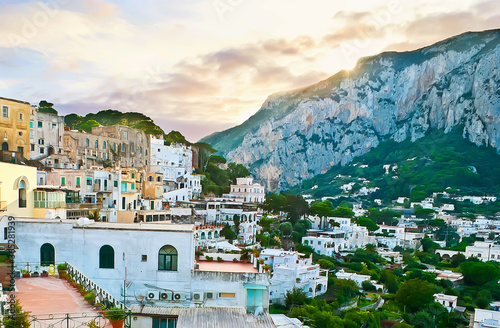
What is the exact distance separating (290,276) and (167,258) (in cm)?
2559

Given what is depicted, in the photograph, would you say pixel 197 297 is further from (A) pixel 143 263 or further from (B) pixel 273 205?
(B) pixel 273 205

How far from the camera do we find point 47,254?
54.2ft

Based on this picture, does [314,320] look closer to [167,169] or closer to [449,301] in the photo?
[449,301]

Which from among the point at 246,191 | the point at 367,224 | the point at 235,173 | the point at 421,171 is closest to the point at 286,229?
the point at 246,191

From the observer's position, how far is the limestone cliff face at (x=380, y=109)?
6083 inches

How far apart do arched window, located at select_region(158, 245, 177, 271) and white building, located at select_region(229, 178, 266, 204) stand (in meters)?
49.7

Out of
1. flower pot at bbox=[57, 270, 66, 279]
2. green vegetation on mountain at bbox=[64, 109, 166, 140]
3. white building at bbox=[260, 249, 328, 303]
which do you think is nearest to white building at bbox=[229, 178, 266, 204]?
green vegetation on mountain at bbox=[64, 109, 166, 140]

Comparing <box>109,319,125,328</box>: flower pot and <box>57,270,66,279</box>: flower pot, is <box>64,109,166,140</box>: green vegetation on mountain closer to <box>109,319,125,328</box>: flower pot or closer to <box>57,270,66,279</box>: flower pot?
<box>57,270,66,279</box>: flower pot

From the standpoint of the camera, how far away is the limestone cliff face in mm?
154500

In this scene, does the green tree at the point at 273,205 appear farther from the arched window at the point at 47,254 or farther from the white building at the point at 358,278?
the arched window at the point at 47,254

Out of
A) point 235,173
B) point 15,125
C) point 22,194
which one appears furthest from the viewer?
point 235,173

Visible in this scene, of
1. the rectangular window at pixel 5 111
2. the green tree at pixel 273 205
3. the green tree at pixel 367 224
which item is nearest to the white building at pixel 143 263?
the rectangular window at pixel 5 111

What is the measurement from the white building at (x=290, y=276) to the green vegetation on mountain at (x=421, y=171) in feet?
272

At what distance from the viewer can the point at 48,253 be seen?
54.3ft
